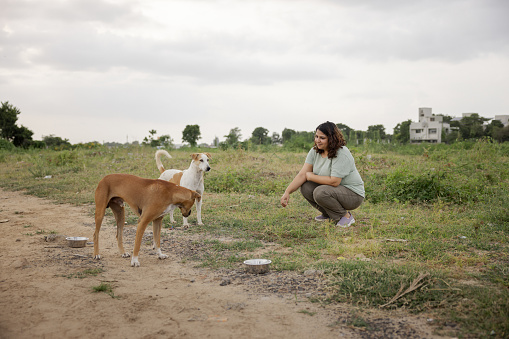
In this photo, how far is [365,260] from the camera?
4312 mm

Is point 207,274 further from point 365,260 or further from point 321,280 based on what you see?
point 365,260

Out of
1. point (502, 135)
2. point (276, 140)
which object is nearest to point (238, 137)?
point (276, 140)

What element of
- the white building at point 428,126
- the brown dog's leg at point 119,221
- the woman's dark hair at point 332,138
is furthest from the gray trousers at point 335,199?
the white building at point 428,126

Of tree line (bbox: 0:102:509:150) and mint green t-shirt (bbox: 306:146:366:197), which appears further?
tree line (bbox: 0:102:509:150)

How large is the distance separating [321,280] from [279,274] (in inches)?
19.3

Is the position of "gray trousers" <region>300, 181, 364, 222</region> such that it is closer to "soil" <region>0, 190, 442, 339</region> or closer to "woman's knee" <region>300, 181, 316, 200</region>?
"woman's knee" <region>300, 181, 316, 200</region>

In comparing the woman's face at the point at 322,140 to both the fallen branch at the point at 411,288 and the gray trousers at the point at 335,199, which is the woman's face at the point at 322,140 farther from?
the fallen branch at the point at 411,288

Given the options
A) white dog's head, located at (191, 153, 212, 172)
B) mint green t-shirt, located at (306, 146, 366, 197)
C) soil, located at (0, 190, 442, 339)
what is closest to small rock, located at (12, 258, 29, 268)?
soil, located at (0, 190, 442, 339)

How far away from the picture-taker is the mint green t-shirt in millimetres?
5832

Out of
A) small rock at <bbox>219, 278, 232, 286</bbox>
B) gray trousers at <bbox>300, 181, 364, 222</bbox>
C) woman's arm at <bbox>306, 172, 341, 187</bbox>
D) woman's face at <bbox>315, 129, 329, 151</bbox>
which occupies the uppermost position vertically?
woman's face at <bbox>315, 129, 329, 151</bbox>

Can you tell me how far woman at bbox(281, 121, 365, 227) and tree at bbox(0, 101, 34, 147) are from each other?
2774cm

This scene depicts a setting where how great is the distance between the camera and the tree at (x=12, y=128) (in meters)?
27.6

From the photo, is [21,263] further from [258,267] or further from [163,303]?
[258,267]

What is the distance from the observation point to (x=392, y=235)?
5348 millimetres
